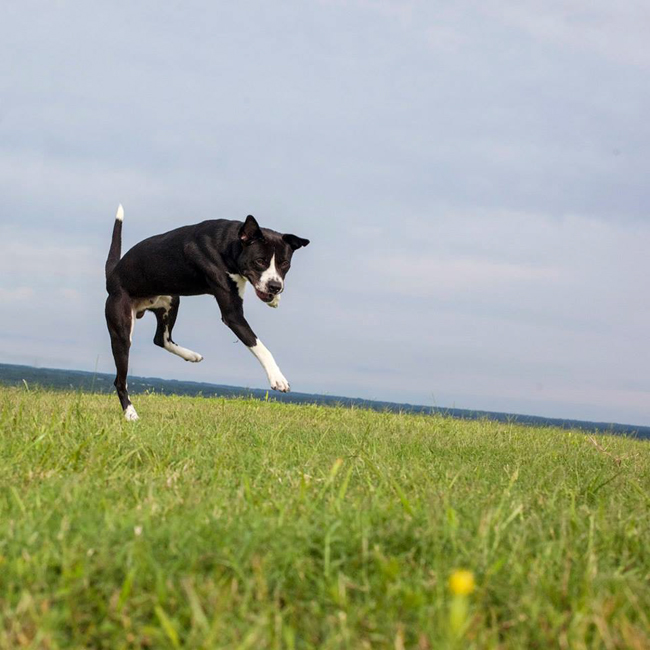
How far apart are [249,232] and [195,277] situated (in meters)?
0.96

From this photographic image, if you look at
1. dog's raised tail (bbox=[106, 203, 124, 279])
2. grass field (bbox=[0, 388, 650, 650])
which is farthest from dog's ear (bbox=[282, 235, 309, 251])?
grass field (bbox=[0, 388, 650, 650])

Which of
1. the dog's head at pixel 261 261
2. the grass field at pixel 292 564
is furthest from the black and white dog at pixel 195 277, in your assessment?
the grass field at pixel 292 564

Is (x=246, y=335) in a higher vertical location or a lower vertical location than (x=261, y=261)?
lower

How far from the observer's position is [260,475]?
4.48 meters

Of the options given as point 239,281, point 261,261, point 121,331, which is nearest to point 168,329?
point 121,331

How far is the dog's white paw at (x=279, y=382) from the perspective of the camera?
759 cm

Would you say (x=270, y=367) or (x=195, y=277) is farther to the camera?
(x=195, y=277)

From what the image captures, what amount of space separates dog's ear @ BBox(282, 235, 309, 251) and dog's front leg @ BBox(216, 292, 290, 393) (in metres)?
0.88

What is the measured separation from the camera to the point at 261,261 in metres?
8.45

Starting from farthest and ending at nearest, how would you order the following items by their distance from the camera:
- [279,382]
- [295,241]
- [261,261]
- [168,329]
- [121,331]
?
[168,329] → [121,331] → [295,241] → [261,261] → [279,382]

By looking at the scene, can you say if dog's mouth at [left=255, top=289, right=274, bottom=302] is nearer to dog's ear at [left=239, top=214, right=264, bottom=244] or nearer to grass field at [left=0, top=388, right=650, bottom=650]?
dog's ear at [left=239, top=214, right=264, bottom=244]

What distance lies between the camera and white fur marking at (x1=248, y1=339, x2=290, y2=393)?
7.64 m

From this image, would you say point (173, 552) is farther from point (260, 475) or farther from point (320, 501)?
point (260, 475)

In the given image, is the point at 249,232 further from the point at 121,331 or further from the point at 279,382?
the point at 121,331
